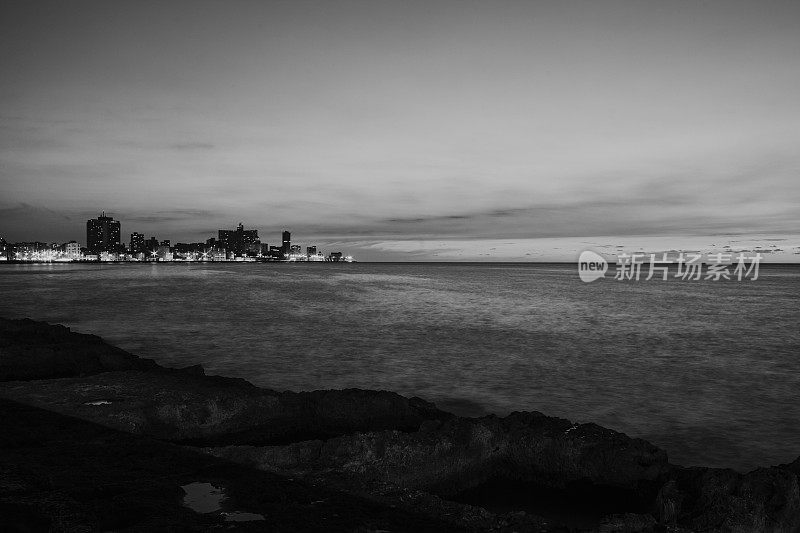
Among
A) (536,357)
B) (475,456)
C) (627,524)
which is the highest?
(627,524)

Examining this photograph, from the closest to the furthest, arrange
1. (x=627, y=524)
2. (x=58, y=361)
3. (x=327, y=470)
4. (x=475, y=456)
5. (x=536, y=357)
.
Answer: (x=627, y=524) → (x=327, y=470) → (x=475, y=456) → (x=58, y=361) → (x=536, y=357)

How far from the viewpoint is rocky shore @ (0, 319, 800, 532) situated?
15.5 ft

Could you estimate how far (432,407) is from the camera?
918 cm

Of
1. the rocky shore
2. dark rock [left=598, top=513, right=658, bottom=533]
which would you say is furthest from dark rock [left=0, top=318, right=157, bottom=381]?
dark rock [left=598, top=513, right=658, bottom=533]

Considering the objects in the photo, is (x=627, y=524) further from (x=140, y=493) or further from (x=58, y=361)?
(x=58, y=361)

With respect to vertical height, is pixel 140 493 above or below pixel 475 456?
above

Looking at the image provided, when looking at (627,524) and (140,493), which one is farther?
(140,493)

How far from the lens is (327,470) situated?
19.2 feet

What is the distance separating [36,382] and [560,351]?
16.2 m

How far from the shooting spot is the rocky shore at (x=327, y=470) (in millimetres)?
4715

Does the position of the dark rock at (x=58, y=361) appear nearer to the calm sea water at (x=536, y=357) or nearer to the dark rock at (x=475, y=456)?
the calm sea water at (x=536, y=357)

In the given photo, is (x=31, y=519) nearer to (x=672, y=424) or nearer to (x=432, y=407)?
(x=432, y=407)

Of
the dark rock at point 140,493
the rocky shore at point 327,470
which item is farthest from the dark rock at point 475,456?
Answer: the dark rock at point 140,493

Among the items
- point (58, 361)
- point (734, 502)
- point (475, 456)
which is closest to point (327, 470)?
point (475, 456)
